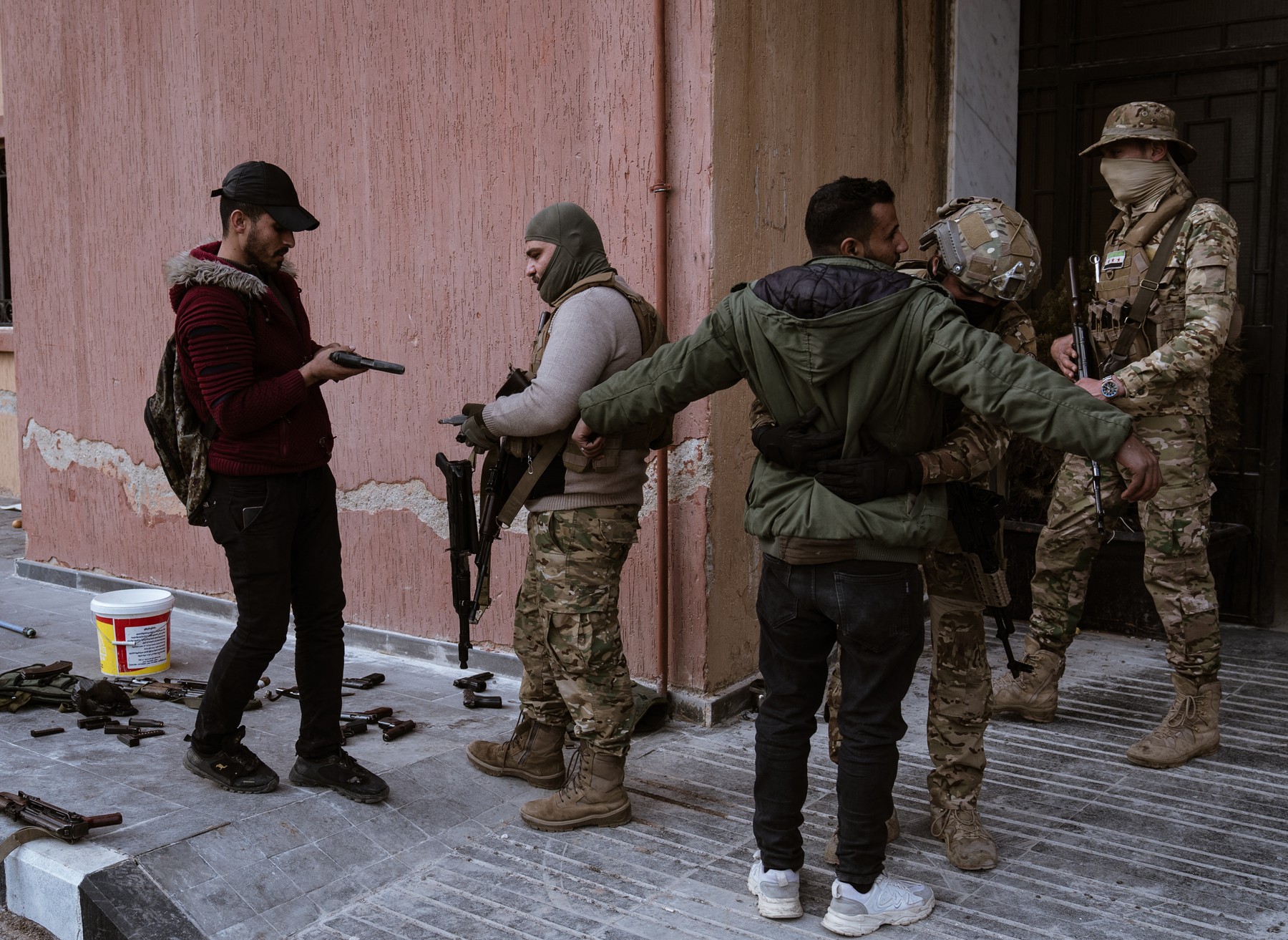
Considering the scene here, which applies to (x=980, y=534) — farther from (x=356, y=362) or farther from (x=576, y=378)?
(x=356, y=362)

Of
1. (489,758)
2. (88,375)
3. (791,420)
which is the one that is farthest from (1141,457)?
(88,375)

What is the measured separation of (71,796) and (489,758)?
1.34m

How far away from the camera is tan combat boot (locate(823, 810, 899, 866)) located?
3205 millimetres

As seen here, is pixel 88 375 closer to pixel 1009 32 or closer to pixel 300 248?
pixel 300 248

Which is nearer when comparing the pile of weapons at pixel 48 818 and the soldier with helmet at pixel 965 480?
the soldier with helmet at pixel 965 480

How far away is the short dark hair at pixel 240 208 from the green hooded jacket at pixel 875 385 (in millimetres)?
1409

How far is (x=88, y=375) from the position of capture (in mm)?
6953

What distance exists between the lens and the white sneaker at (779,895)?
298 cm

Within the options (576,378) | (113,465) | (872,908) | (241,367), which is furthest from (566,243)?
(113,465)

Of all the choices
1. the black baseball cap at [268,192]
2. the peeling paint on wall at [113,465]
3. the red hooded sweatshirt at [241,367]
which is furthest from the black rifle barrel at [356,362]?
the peeling paint on wall at [113,465]

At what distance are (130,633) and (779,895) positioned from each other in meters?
3.36

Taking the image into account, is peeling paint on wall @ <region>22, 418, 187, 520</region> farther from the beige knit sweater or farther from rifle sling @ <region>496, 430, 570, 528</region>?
the beige knit sweater

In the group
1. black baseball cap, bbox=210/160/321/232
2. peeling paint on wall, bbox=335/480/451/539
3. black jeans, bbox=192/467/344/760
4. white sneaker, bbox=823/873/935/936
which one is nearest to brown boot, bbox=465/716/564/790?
black jeans, bbox=192/467/344/760

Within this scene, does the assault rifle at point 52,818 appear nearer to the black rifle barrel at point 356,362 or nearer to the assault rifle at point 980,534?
the black rifle barrel at point 356,362
